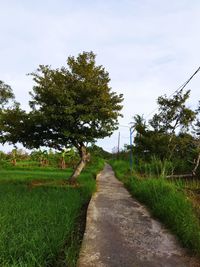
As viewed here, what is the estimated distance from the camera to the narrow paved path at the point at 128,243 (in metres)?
4.94

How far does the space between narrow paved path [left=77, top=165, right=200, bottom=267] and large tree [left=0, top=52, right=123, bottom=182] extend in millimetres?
6550

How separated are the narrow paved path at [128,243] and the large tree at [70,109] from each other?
655 cm

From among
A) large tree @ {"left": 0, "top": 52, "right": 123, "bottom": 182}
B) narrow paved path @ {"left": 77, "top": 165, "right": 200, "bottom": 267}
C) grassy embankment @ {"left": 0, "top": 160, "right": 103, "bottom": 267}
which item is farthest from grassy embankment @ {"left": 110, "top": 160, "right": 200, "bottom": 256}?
large tree @ {"left": 0, "top": 52, "right": 123, "bottom": 182}

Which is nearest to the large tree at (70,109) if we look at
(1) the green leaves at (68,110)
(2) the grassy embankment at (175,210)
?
(1) the green leaves at (68,110)

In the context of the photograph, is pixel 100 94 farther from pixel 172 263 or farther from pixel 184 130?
pixel 172 263

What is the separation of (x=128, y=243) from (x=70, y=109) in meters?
8.88

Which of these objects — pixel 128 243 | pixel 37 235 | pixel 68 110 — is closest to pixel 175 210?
pixel 128 243

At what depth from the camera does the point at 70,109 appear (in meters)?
14.0

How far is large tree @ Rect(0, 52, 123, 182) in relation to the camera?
14445 millimetres

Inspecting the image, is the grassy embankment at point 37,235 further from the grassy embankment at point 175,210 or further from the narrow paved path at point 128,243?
the grassy embankment at point 175,210

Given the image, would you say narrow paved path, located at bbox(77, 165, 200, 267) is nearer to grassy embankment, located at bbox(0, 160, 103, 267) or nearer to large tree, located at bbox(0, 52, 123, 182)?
grassy embankment, located at bbox(0, 160, 103, 267)

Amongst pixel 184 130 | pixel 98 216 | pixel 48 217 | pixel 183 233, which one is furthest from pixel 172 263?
pixel 184 130

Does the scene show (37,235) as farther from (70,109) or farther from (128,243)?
(70,109)

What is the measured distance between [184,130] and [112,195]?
8.52 m
